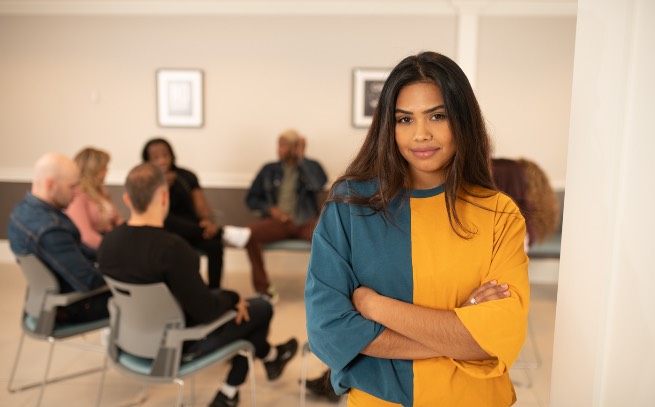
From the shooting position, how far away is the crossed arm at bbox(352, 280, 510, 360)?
132cm

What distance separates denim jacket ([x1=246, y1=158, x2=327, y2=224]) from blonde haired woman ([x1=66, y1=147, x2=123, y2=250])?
1.61m

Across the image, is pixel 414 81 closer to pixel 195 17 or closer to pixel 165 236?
pixel 165 236

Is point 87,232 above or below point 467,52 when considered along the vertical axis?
below

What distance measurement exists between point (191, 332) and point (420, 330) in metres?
1.59

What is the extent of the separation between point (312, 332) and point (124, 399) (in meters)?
2.39

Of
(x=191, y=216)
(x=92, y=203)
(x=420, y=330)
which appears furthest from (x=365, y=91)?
(x=420, y=330)

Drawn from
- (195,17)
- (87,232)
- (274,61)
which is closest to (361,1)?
(274,61)

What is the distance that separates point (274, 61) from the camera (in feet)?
20.1

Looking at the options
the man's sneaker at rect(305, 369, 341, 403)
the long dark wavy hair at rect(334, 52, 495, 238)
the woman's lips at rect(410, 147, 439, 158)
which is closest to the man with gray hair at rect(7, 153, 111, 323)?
the man's sneaker at rect(305, 369, 341, 403)

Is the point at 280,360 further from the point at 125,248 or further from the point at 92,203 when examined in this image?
the point at 92,203

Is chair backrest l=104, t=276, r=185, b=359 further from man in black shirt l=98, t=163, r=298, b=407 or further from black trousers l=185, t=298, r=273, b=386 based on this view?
black trousers l=185, t=298, r=273, b=386

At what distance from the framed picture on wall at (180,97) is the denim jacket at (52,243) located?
3187 millimetres

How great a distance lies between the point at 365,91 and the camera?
19.8 ft

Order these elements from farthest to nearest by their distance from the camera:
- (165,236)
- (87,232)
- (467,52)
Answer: (467,52)
(87,232)
(165,236)
